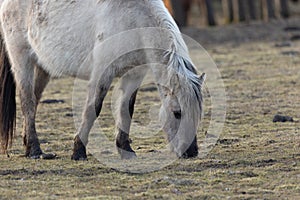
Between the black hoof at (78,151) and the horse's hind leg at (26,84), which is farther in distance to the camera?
the horse's hind leg at (26,84)

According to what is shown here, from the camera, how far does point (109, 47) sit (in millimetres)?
7191

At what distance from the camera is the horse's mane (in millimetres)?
6824

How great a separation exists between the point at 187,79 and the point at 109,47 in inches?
34.3

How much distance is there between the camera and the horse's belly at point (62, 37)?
24.6 ft

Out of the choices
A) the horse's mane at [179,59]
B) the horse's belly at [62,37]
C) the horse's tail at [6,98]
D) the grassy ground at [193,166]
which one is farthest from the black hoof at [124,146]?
the horse's tail at [6,98]

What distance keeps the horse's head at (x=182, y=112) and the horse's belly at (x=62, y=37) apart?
3.05 ft

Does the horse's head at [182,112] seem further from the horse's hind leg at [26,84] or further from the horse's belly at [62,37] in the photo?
the horse's hind leg at [26,84]

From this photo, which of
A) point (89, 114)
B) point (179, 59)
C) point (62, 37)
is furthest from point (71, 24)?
point (179, 59)

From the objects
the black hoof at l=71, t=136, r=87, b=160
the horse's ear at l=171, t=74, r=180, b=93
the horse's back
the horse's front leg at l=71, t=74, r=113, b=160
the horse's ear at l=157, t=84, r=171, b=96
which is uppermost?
the horse's back

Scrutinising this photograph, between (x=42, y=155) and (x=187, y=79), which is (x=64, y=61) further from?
(x=187, y=79)

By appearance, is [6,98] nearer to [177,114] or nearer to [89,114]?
[89,114]

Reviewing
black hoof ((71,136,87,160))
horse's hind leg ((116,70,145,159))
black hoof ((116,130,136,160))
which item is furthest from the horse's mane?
black hoof ((71,136,87,160))

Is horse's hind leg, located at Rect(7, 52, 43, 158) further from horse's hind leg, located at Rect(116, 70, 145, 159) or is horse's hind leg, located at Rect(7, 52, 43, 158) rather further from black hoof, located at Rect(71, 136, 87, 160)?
horse's hind leg, located at Rect(116, 70, 145, 159)

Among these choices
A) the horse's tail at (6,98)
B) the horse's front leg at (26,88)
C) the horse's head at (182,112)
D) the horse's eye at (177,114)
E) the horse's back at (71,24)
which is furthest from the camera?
the horse's tail at (6,98)
